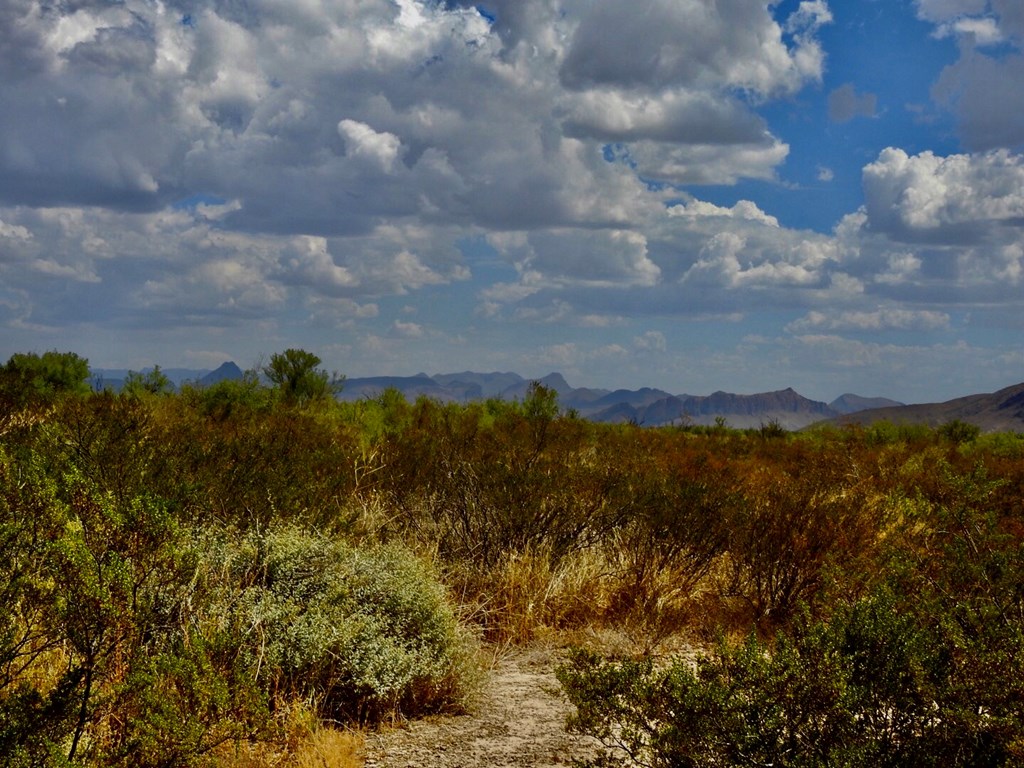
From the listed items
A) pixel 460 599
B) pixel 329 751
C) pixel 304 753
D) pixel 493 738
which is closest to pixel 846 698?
pixel 493 738

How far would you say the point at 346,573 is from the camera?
584cm

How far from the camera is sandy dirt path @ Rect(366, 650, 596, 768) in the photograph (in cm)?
473

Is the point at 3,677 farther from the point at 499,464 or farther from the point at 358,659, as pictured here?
the point at 499,464

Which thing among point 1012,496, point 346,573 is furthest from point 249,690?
point 1012,496

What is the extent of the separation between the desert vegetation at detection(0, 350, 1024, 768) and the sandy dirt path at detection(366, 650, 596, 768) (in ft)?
0.66

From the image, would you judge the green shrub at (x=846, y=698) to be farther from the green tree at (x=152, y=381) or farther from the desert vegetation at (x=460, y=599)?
the green tree at (x=152, y=381)

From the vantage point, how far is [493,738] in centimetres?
505

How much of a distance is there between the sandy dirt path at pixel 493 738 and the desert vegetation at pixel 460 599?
20 centimetres

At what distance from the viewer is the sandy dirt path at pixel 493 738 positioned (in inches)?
186

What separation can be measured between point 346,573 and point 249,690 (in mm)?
1581

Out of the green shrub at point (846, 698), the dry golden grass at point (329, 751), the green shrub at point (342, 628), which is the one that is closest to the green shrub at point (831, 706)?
the green shrub at point (846, 698)

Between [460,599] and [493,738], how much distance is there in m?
2.55

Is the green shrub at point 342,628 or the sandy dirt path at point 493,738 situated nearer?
the sandy dirt path at point 493,738

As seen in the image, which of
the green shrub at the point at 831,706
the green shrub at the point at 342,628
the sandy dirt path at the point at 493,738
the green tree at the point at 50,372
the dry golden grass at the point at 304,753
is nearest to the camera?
the green shrub at the point at 831,706
